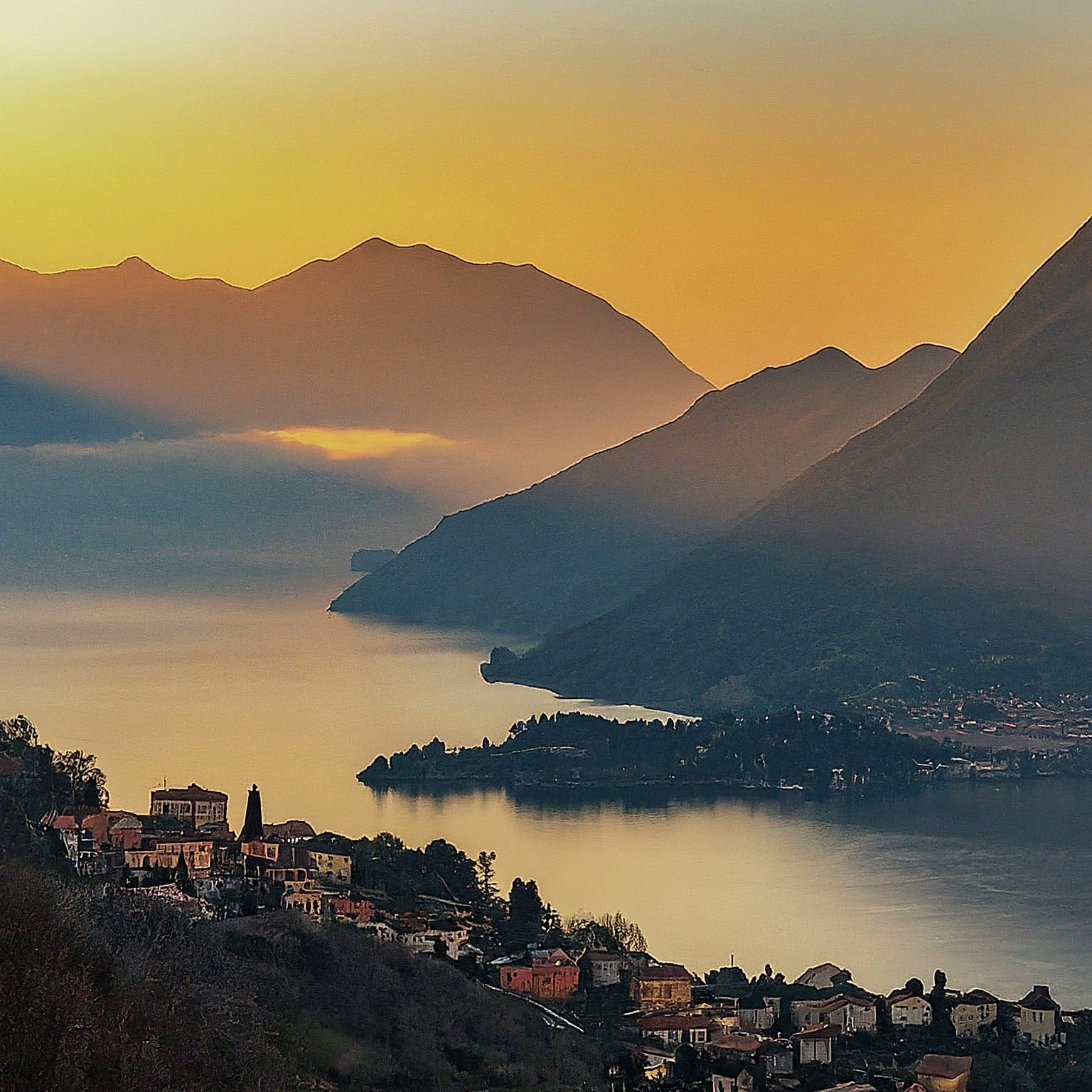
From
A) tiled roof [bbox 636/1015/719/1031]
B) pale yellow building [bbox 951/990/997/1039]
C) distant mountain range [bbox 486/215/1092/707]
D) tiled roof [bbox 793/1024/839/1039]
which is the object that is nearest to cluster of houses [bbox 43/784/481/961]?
tiled roof [bbox 636/1015/719/1031]

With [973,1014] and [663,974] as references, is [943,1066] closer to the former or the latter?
[973,1014]

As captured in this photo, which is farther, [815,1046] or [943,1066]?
[815,1046]

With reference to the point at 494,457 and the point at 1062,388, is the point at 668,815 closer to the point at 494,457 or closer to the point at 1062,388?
the point at 1062,388

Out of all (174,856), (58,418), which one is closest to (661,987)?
(174,856)

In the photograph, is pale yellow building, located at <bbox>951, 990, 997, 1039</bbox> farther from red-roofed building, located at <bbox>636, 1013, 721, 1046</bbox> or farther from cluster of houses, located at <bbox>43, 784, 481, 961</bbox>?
cluster of houses, located at <bbox>43, 784, 481, 961</bbox>

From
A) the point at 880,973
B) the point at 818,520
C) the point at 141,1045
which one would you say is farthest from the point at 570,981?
the point at 818,520
